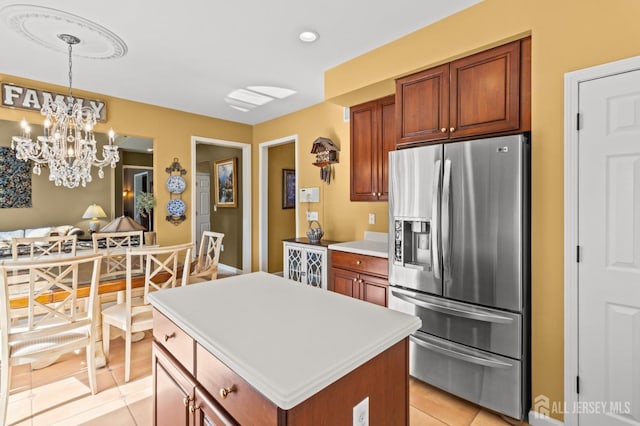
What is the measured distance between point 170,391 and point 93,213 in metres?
6.30

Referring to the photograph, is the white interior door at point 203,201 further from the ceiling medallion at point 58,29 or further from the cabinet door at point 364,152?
the cabinet door at point 364,152

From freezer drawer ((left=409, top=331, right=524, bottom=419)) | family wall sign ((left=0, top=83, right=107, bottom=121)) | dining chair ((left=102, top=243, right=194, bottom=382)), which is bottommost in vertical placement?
freezer drawer ((left=409, top=331, right=524, bottom=419))

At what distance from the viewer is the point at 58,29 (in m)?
2.34

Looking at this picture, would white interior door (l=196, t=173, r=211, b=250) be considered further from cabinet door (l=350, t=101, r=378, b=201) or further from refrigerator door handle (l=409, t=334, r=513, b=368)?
refrigerator door handle (l=409, t=334, r=513, b=368)

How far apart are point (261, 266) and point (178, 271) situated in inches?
90.8

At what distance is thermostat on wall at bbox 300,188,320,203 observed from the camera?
4.19 m

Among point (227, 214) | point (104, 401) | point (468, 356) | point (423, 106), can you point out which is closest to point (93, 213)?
point (227, 214)

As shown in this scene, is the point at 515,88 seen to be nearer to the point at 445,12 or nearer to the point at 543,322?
the point at 445,12

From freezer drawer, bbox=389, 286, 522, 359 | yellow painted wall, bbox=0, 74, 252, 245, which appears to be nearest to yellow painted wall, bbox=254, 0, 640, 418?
freezer drawer, bbox=389, 286, 522, 359

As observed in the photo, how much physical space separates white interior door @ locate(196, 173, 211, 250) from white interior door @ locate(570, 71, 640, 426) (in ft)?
→ 19.5

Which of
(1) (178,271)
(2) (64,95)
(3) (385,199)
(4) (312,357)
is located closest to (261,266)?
(1) (178,271)

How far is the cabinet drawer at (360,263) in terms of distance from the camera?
8.77ft

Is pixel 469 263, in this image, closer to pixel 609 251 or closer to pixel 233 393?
pixel 609 251

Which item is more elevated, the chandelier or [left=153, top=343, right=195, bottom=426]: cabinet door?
the chandelier
